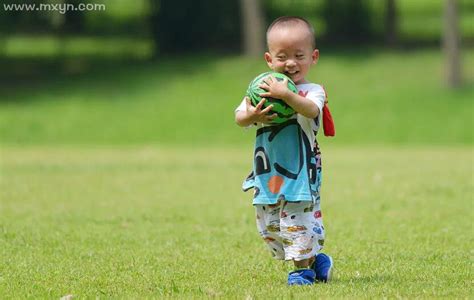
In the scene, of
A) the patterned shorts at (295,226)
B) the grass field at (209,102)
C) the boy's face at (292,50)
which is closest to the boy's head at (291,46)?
the boy's face at (292,50)

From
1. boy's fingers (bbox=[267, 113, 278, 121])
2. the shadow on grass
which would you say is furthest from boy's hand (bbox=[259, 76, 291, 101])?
the shadow on grass

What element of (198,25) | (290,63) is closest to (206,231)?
(290,63)

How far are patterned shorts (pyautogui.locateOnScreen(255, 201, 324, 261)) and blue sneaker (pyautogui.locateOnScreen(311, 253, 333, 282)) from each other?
0.20 metres

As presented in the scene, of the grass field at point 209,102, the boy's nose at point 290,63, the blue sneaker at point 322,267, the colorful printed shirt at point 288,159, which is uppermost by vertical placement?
the boy's nose at point 290,63

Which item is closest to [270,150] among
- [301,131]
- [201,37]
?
[301,131]

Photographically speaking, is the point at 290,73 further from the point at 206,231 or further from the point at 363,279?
the point at 206,231

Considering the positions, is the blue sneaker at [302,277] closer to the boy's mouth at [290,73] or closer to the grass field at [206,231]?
the grass field at [206,231]

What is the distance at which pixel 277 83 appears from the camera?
7090 millimetres

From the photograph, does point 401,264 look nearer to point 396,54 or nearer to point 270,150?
point 270,150

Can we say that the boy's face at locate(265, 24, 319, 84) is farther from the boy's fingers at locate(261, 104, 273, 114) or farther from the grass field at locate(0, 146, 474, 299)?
the grass field at locate(0, 146, 474, 299)

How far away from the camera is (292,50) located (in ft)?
23.8

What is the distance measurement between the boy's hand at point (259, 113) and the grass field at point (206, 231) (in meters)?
1.03

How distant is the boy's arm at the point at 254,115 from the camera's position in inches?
279

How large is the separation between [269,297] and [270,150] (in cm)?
102
